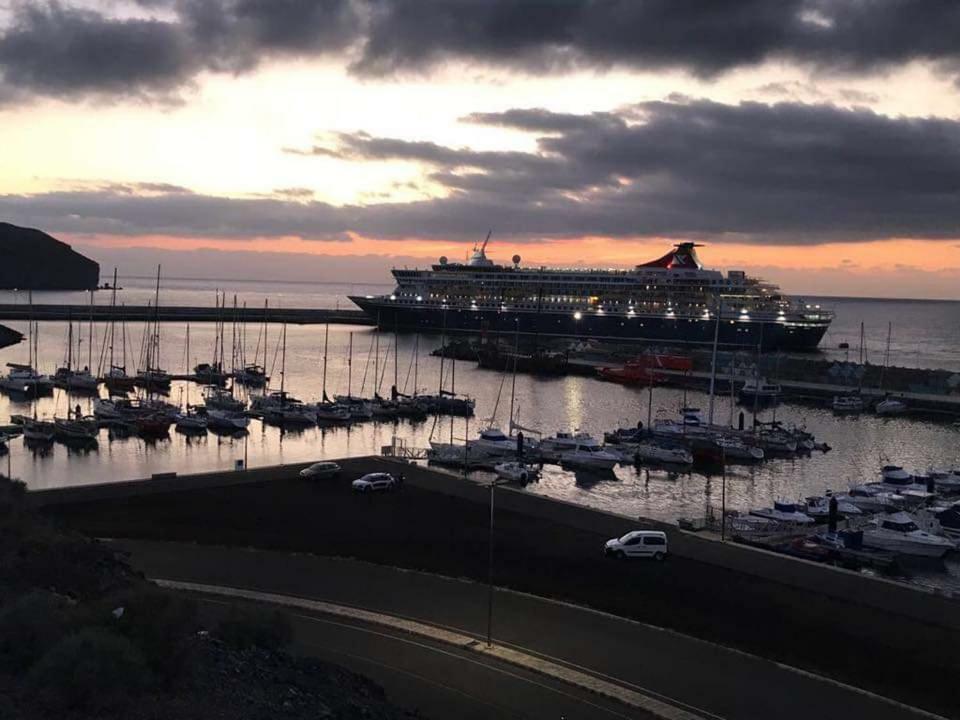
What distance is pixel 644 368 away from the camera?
178 feet

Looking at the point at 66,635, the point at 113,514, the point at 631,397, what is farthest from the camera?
the point at 631,397

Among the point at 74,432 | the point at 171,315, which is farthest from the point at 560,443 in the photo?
the point at 171,315

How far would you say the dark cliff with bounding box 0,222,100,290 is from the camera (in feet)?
518

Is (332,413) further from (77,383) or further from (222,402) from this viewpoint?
(77,383)

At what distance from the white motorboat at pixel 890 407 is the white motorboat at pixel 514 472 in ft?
77.2

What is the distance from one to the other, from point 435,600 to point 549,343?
205 ft

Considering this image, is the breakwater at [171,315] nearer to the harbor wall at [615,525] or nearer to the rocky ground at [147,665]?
the harbor wall at [615,525]

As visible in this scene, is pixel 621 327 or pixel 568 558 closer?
pixel 568 558

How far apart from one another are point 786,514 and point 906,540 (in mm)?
2459

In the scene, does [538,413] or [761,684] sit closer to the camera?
[761,684]

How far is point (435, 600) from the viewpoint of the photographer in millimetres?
11836

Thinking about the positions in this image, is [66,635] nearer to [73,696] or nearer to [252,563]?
[73,696]

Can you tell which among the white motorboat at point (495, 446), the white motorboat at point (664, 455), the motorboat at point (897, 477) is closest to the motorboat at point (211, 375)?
the white motorboat at point (495, 446)

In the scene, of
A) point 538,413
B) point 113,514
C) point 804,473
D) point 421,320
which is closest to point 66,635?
point 113,514
